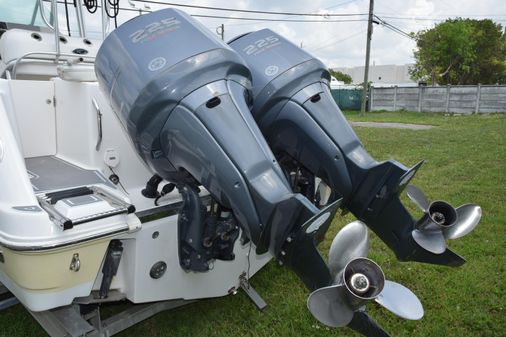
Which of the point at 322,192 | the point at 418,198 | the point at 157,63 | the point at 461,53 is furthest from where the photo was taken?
the point at 461,53

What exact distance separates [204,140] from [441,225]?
105cm

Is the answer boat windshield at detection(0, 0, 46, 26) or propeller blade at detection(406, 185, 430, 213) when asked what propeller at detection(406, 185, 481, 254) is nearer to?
propeller blade at detection(406, 185, 430, 213)

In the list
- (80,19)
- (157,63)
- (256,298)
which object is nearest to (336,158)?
(157,63)

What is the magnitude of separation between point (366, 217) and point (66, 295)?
1286 mm

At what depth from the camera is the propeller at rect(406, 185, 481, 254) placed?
1.82 m

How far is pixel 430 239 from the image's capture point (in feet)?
6.03

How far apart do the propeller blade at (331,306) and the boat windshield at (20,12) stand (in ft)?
10.3

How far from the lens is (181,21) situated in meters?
1.81

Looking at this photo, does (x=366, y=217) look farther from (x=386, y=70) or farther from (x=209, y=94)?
(x=386, y=70)

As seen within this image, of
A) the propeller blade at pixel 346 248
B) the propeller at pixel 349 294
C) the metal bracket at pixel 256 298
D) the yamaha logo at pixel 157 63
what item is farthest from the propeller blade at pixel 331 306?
the metal bracket at pixel 256 298

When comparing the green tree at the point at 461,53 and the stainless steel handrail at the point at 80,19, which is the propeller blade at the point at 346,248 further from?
the green tree at the point at 461,53

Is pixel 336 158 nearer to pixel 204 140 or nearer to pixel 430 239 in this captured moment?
pixel 430 239

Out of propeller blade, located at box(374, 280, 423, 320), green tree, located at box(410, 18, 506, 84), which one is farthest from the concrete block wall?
propeller blade, located at box(374, 280, 423, 320)

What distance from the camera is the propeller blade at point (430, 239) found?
1805 mm
